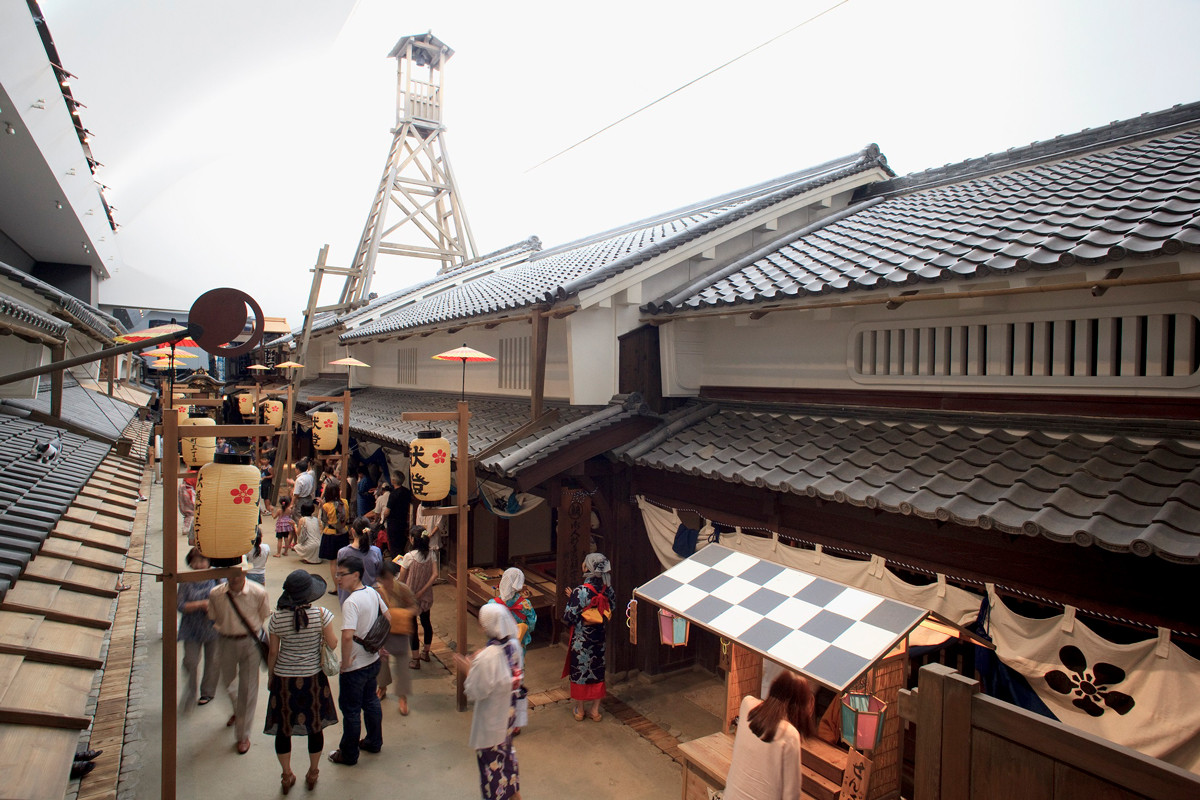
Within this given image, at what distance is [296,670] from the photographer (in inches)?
252

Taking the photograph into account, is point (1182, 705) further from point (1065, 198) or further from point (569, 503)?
point (569, 503)

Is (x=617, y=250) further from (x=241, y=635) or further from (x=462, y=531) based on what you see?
(x=241, y=635)

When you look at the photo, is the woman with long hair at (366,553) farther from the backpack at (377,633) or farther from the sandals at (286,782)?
the sandals at (286,782)

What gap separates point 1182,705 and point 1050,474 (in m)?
1.65

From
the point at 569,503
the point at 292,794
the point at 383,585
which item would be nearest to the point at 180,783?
the point at 292,794

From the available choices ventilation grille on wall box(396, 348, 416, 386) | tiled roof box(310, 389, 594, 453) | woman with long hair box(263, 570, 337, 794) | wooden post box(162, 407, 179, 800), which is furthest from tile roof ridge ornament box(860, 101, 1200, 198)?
ventilation grille on wall box(396, 348, 416, 386)

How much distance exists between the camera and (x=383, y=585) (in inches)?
313

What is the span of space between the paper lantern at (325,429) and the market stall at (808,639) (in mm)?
10641

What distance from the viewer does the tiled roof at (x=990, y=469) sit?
161 inches

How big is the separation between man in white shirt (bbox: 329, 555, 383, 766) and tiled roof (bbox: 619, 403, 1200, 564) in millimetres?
3598

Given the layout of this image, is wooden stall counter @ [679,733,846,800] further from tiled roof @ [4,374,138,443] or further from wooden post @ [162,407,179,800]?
tiled roof @ [4,374,138,443]

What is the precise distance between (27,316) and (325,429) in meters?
7.06

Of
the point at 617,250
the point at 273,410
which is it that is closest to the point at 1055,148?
the point at 617,250

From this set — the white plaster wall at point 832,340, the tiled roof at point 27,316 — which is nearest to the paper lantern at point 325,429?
the tiled roof at point 27,316
